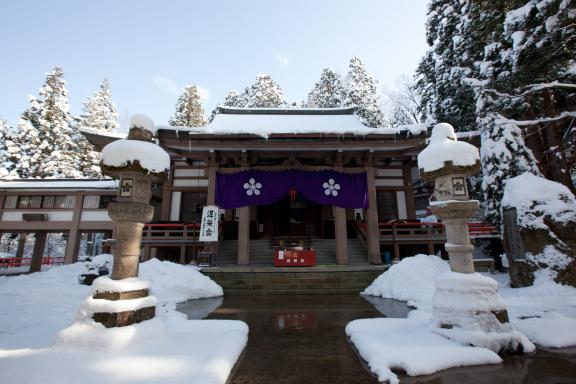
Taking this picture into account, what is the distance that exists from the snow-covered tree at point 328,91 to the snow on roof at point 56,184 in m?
23.8

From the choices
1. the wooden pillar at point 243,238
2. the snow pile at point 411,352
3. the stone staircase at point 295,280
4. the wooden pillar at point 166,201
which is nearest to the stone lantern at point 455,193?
the snow pile at point 411,352

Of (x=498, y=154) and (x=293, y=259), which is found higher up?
(x=498, y=154)

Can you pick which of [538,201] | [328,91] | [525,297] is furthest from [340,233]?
[328,91]

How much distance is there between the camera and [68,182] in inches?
695

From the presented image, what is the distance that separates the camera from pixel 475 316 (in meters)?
3.77

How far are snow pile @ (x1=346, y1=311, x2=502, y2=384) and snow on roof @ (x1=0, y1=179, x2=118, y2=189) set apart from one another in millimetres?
17427

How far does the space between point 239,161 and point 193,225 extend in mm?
3610

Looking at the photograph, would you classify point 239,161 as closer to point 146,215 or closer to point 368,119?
point 146,215

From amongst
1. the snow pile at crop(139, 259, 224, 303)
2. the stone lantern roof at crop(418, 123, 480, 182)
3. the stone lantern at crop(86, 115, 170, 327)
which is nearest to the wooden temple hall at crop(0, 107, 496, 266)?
the snow pile at crop(139, 259, 224, 303)

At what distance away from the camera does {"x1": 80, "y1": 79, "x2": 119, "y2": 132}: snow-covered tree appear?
30250 millimetres

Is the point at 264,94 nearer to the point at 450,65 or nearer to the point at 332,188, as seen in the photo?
the point at 450,65

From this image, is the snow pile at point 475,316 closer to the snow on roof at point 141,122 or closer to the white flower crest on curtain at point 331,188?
the snow on roof at point 141,122

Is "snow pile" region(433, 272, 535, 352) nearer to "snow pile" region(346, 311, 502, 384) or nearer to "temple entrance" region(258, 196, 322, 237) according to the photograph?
"snow pile" region(346, 311, 502, 384)

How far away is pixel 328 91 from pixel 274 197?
25.2 meters
